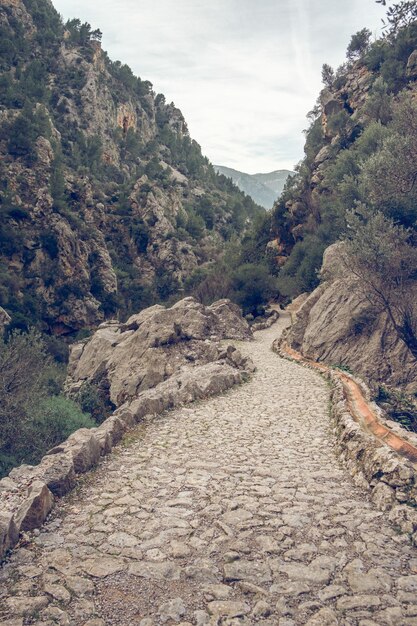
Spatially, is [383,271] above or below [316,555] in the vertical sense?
above

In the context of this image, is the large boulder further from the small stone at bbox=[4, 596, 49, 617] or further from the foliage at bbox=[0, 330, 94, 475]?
the small stone at bbox=[4, 596, 49, 617]

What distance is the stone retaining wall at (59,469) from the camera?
5688 mm

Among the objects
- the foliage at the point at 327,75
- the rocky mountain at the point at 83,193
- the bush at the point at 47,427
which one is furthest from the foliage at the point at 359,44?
the bush at the point at 47,427

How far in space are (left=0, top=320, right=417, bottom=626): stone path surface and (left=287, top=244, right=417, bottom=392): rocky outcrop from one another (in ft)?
33.3

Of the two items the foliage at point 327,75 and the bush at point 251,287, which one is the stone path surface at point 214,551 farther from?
the foliage at point 327,75

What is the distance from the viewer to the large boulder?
21219 millimetres

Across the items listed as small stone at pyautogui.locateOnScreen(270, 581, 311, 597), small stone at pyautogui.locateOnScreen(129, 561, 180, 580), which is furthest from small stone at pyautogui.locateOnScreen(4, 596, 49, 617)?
small stone at pyautogui.locateOnScreen(270, 581, 311, 597)

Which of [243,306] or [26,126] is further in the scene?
[26,126]

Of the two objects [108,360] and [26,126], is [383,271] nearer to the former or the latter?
[108,360]

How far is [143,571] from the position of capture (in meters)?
4.89

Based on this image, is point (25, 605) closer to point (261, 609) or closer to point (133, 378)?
point (261, 609)

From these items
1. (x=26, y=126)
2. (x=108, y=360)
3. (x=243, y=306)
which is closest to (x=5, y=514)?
(x=108, y=360)

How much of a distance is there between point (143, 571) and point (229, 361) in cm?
1509

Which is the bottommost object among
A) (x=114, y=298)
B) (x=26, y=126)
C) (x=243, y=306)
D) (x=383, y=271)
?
(x=114, y=298)
